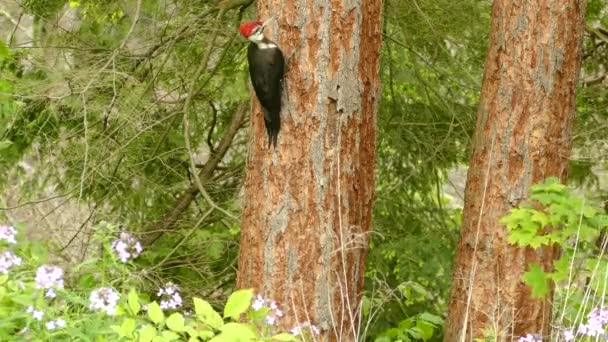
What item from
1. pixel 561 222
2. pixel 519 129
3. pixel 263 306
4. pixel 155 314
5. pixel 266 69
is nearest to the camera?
pixel 155 314

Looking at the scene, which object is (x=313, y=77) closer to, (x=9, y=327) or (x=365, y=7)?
(x=365, y=7)

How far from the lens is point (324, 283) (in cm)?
421

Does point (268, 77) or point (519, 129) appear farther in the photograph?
point (519, 129)

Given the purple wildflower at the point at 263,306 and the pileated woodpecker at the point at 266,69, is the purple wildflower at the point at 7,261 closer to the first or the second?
the purple wildflower at the point at 263,306

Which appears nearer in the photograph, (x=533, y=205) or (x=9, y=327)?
(x=9, y=327)

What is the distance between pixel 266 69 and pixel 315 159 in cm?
46

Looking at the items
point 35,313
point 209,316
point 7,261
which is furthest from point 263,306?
point 35,313

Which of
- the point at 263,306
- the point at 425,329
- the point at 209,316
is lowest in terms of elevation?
the point at 425,329

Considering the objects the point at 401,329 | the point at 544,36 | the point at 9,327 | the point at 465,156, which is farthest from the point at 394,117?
the point at 9,327

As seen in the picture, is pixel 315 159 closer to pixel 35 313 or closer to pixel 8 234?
pixel 8 234

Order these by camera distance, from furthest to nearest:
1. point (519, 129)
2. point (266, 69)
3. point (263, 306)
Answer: point (519, 129)
point (266, 69)
point (263, 306)

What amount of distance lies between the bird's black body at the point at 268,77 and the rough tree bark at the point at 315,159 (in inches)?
1.9

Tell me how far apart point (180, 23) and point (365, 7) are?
2.14 metres

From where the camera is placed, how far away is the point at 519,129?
4934 millimetres
